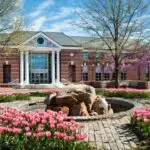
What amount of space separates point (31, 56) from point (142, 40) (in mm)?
28874

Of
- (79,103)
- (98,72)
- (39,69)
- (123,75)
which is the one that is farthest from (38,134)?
(123,75)

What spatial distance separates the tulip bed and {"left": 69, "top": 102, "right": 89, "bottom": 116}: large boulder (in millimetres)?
6200

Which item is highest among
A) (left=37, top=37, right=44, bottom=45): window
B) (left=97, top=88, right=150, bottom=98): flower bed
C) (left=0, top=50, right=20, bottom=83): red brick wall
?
(left=37, top=37, right=44, bottom=45): window

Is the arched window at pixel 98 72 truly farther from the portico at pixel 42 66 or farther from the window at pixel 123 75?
the portico at pixel 42 66

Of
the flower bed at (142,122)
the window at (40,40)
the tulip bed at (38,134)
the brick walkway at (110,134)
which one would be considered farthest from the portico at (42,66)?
the tulip bed at (38,134)

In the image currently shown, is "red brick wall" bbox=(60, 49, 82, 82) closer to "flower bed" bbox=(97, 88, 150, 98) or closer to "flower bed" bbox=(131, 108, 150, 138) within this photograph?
"flower bed" bbox=(97, 88, 150, 98)

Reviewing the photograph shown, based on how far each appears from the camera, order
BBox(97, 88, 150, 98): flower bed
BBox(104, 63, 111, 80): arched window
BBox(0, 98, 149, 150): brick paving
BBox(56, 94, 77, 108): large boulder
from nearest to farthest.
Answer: BBox(0, 98, 149, 150): brick paving, BBox(56, 94, 77, 108): large boulder, BBox(97, 88, 150, 98): flower bed, BBox(104, 63, 111, 80): arched window

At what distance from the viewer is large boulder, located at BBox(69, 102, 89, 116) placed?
1448 cm

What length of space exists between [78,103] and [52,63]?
42.5 metres

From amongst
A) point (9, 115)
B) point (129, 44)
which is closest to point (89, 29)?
point (129, 44)

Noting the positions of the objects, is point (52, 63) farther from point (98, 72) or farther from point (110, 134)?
point (110, 134)

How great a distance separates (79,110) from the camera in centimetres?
1455

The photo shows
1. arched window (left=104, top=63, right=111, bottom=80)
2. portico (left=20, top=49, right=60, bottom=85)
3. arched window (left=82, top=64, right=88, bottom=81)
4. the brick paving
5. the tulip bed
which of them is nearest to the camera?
the tulip bed

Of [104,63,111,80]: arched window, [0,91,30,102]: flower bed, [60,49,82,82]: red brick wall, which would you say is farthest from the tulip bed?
[104,63,111,80]: arched window
